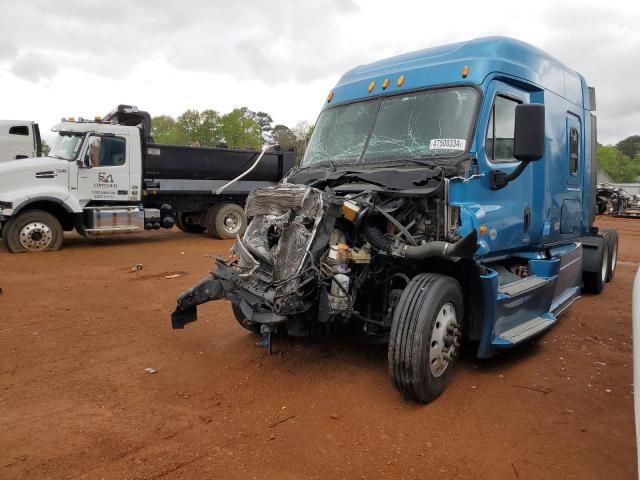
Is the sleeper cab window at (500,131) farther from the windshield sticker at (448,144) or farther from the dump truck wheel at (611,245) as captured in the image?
the dump truck wheel at (611,245)

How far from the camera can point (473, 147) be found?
4.42 m

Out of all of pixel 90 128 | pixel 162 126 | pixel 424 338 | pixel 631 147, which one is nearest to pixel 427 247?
pixel 424 338

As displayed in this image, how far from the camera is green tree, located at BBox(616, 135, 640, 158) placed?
78.9m

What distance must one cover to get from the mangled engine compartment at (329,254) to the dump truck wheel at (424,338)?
0.94 feet

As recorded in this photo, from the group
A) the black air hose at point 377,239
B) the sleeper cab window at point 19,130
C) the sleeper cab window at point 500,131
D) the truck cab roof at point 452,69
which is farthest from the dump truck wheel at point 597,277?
the sleeper cab window at point 19,130

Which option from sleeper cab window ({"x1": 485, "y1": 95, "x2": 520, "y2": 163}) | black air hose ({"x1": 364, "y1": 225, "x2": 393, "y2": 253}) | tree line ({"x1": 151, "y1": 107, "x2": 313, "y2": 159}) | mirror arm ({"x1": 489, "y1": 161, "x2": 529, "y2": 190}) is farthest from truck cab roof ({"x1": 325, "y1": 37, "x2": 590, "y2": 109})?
tree line ({"x1": 151, "y1": 107, "x2": 313, "y2": 159})

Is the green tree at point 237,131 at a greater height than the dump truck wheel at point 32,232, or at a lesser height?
greater

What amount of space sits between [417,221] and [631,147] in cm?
8894

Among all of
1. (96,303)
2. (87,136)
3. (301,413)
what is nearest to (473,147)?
(301,413)

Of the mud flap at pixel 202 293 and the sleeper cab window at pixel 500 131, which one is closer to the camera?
the mud flap at pixel 202 293

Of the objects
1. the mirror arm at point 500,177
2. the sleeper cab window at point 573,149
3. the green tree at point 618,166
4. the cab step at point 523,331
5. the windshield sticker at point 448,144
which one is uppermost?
the green tree at point 618,166

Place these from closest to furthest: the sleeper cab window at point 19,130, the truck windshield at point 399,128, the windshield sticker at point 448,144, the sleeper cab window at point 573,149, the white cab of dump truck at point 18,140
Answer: the windshield sticker at point 448,144
the truck windshield at point 399,128
the sleeper cab window at point 573,149
the white cab of dump truck at point 18,140
the sleeper cab window at point 19,130

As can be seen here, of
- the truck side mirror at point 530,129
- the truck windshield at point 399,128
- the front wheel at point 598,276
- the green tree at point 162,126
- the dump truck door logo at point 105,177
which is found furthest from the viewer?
the green tree at point 162,126

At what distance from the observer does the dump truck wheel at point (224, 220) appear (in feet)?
45.1
